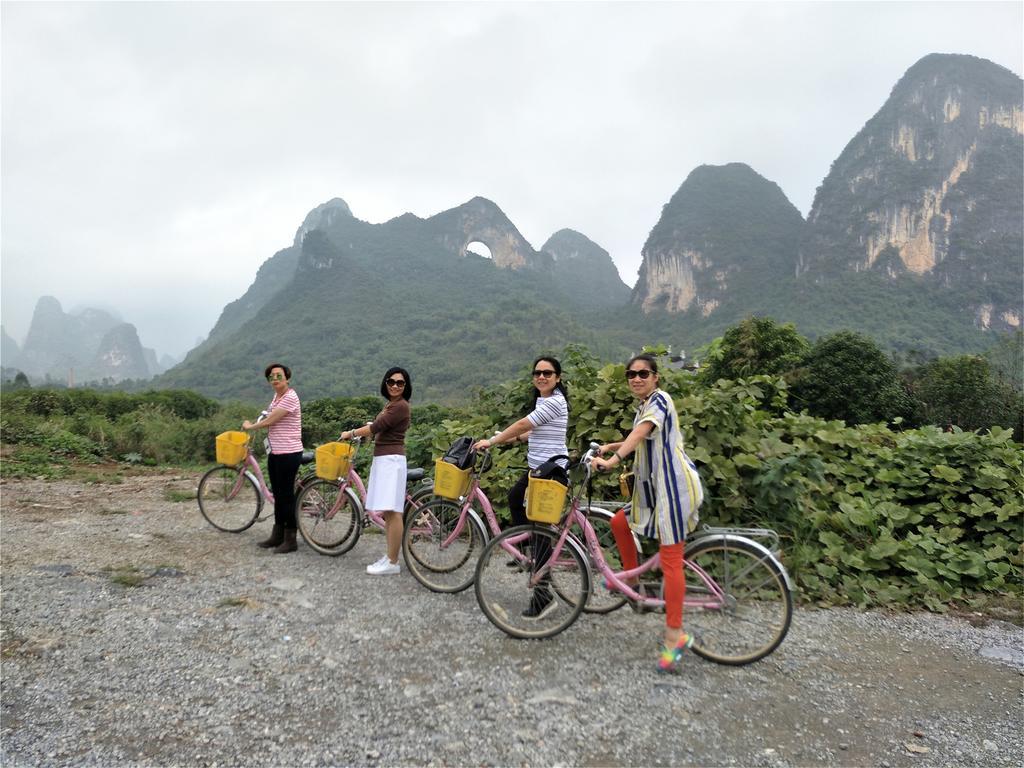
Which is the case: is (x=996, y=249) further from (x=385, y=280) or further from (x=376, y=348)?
(x=385, y=280)

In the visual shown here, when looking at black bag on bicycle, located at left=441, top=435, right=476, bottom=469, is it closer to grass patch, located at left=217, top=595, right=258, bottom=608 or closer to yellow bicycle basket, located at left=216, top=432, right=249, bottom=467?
grass patch, located at left=217, top=595, right=258, bottom=608

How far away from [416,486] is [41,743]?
115 inches

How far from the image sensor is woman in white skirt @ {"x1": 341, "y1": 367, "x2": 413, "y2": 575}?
4.19 metres

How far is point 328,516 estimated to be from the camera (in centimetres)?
478

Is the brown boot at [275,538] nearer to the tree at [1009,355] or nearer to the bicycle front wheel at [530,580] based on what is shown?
the bicycle front wheel at [530,580]

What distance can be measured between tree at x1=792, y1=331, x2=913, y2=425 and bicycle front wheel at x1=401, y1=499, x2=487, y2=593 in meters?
24.6

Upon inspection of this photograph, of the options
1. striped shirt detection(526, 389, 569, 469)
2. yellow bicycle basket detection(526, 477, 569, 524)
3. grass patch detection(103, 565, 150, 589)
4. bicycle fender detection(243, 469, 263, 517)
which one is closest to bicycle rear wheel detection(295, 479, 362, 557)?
bicycle fender detection(243, 469, 263, 517)

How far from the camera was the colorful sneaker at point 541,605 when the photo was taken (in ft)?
10.9

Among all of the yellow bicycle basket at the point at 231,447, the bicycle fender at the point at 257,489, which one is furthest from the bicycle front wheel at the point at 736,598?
the yellow bicycle basket at the point at 231,447

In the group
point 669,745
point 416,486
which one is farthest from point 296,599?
point 669,745

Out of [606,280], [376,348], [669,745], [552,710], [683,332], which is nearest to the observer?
[669,745]

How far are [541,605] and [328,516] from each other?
231cm

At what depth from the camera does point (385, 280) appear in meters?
136

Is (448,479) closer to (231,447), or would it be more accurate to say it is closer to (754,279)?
(231,447)
